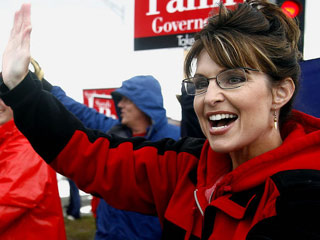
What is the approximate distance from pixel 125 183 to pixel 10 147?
1061mm

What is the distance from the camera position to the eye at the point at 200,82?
4.71 feet

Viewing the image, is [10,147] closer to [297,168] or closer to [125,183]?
[125,183]

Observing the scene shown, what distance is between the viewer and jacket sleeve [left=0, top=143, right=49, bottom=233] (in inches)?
80.0

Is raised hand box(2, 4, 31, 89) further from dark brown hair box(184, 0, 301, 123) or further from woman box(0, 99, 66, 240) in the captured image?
woman box(0, 99, 66, 240)

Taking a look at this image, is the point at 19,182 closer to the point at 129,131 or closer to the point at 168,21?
the point at 129,131

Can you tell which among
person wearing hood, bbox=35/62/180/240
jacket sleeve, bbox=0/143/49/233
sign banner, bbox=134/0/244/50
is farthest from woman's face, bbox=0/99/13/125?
sign banner, bbox=134/0/244/50

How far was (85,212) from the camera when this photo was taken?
25.2 ft

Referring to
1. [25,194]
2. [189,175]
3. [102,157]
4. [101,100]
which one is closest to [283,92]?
[189,175]

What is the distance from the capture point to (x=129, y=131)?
3.42m

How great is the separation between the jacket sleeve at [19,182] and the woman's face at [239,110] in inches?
51.4

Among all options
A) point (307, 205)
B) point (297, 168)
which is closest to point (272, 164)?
point (297, 168)

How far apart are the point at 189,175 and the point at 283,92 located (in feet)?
1.80

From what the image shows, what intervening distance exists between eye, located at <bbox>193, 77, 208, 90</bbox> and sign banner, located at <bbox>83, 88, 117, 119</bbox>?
5.83m

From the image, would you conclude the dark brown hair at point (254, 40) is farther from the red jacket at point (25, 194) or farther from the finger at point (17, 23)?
the red jacket at point (25, 194)
